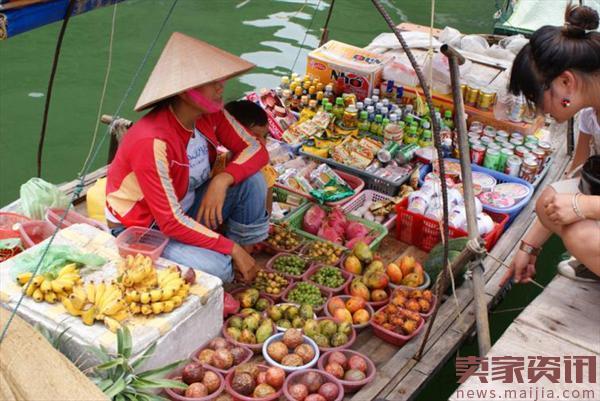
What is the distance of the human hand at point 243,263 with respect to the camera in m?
Answer: 3.10

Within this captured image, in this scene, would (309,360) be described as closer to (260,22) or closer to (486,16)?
(260,22)

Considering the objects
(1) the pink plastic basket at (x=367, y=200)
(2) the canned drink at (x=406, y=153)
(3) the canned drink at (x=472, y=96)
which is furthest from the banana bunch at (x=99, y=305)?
(3) the canned drink at (x=472, y=96)

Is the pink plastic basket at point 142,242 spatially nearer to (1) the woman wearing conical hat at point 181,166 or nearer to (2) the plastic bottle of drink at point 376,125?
(1) the woman wearing conical hat at point 181,166

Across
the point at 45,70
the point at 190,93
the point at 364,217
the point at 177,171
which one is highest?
the point at 190,93

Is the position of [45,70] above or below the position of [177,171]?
below

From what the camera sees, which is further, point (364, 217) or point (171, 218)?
point (364, 217)

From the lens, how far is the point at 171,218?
9.48ft

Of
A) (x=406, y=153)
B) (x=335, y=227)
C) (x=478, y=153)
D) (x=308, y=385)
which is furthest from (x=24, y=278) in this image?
(x=478, y=153)

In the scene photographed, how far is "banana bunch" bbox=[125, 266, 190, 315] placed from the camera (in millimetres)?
2623

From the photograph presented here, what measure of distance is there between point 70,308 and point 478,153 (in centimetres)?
308

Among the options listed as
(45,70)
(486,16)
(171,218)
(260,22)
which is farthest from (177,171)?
(486,16)

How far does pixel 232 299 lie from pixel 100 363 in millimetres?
774

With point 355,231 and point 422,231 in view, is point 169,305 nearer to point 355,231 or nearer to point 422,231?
point 355,231

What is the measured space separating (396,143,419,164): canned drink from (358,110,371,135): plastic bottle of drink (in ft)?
1.11
